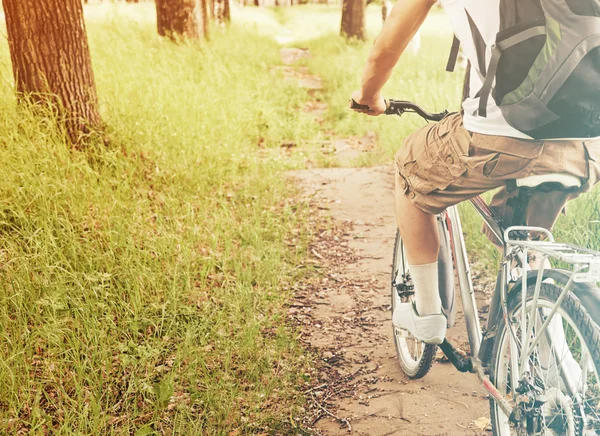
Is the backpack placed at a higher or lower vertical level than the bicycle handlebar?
higher

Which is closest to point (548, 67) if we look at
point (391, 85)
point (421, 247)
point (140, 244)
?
point (421, 247)

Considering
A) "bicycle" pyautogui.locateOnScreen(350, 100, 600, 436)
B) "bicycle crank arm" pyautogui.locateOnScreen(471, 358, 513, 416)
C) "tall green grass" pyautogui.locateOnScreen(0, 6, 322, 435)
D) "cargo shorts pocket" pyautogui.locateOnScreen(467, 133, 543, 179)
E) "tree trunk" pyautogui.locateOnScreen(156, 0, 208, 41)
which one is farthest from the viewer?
"tree trunk" pyautogui.locateOnScreen(156, 0, 208, 41)

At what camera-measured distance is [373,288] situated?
4664 millimetres

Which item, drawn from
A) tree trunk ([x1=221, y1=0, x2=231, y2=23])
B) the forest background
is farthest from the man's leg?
tree trunk ([x1=221, y1=0, x2=231, y2=23])

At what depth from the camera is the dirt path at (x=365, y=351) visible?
3.14 meters

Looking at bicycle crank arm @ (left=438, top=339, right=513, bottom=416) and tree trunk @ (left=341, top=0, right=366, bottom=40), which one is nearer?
bicycle crank arm @ (left=438, top=339, right=513, bottom=416)

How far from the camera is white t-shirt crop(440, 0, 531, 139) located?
193 cm

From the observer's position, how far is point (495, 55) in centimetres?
190

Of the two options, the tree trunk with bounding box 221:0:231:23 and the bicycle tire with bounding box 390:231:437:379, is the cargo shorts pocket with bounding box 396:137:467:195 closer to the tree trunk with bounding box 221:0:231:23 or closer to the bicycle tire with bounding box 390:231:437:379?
the bicycle tire with bounding box 390:231:437:379

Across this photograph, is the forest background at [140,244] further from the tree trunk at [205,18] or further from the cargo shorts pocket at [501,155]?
the tree trunk at [205,18]

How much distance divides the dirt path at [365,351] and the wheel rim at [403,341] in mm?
107

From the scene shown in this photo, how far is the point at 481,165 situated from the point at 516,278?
1.56 feet

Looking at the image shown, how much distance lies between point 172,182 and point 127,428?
2.99m

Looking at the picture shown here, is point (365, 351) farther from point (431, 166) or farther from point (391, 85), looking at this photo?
point (391, 85)
